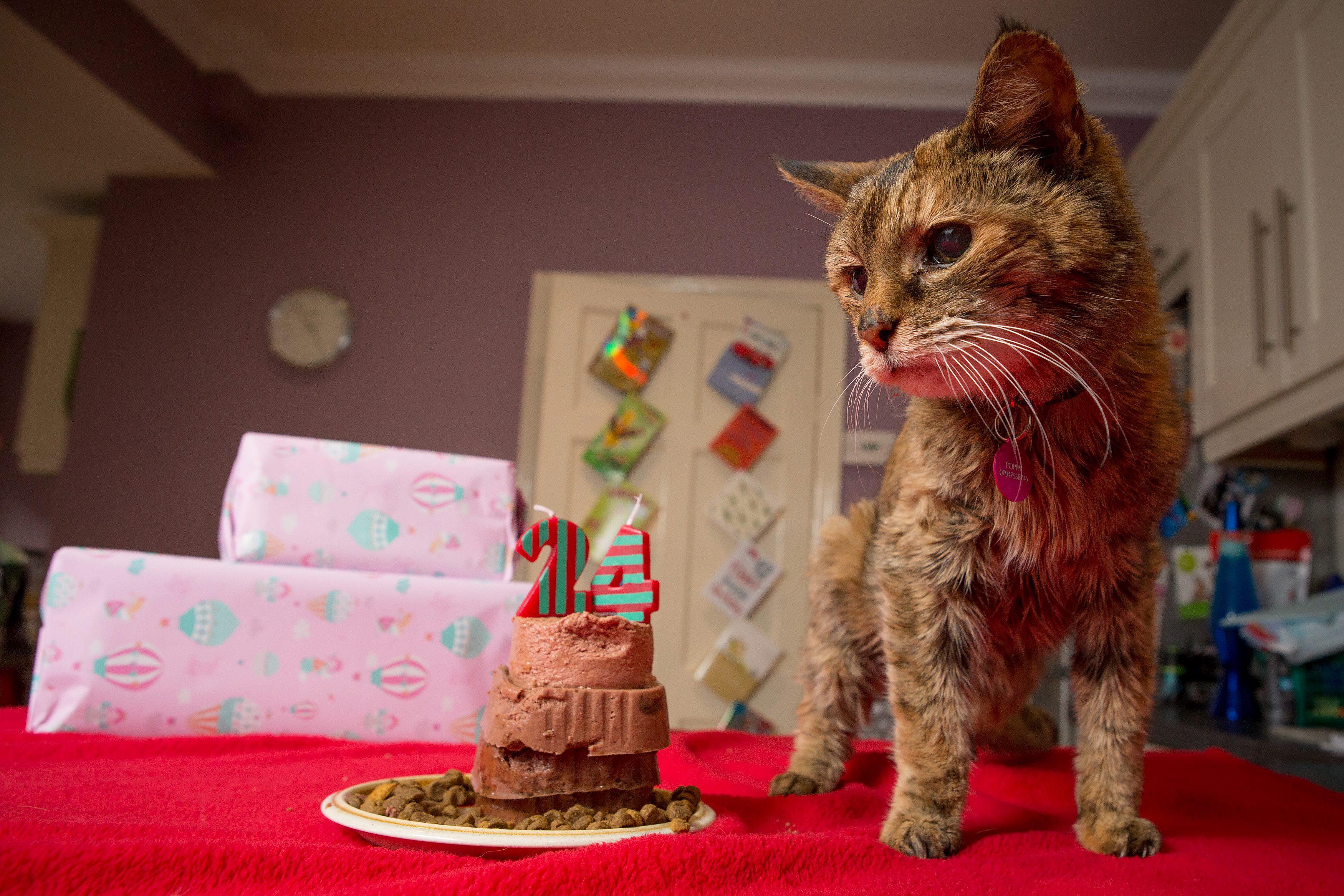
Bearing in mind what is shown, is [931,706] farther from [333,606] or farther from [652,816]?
[333,606]

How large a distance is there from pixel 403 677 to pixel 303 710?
15cm

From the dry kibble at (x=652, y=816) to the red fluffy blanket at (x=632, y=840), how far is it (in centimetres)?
6

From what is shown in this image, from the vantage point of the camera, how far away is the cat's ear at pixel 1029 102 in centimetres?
76

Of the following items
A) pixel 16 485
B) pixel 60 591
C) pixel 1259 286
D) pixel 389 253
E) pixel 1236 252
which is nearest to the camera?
pixel 60 591

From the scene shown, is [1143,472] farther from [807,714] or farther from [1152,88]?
[1152,88]

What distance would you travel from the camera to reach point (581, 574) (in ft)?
2.91

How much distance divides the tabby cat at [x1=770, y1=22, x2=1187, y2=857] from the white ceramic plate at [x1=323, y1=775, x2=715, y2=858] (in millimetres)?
304

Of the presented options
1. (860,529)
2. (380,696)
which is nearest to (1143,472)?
(860,529)

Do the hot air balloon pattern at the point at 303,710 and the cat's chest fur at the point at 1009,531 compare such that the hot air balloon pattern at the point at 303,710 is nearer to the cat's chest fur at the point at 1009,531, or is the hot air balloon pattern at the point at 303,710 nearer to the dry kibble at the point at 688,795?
the dry kibble at the point at 688,795

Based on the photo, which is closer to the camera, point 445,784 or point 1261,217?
point 445,784

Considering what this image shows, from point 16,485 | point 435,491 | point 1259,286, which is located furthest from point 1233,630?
point 16,485

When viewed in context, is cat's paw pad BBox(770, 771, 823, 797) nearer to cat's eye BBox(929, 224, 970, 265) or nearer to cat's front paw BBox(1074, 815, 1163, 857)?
cat's front paw BBox(1074, 815, 1163, 857)

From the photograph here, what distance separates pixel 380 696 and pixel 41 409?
3.81 metres

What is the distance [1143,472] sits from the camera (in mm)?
863
